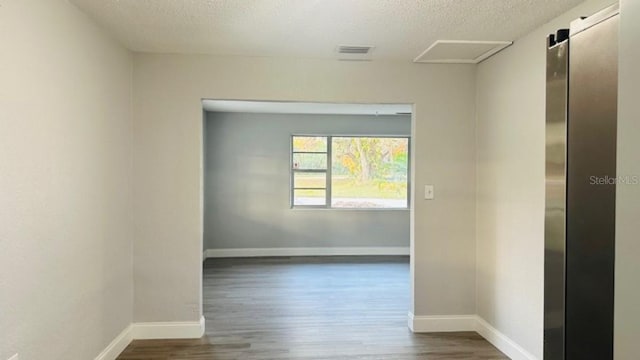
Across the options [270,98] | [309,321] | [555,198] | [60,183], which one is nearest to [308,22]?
[270,98]

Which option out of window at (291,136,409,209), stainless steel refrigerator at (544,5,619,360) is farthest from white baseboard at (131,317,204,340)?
window at (291,136,409,209)

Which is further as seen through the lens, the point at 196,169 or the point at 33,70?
the point at 196,169

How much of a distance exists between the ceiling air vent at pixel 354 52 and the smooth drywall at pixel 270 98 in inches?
3.1

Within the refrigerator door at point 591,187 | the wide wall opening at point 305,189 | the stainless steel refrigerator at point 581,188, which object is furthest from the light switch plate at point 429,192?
the refrigerator door at point 591,187

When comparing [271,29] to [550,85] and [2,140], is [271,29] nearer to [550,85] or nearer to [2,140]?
[2,140]

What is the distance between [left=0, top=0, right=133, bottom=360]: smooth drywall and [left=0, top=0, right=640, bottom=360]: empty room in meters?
0.01

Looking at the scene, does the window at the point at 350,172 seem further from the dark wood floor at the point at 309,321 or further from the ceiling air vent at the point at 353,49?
the ceiling air vent at the point at 353,49

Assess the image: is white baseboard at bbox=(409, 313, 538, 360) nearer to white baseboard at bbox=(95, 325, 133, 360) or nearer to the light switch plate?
the light switch plate

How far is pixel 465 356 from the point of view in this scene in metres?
3.09

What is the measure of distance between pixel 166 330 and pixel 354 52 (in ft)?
9.18

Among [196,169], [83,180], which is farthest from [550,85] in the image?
[196,169]

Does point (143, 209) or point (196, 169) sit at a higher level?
point (196, 169)

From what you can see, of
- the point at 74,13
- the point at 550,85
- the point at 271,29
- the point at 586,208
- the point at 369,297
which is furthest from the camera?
the point at 369,297

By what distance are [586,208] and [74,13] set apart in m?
2.76
